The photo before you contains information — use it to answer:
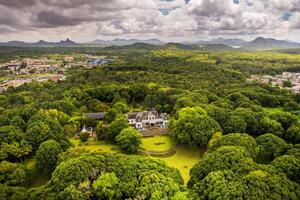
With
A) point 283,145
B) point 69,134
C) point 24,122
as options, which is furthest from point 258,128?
point 24,122

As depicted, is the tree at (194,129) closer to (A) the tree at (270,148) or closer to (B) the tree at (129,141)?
(B) the tree at (129,141)

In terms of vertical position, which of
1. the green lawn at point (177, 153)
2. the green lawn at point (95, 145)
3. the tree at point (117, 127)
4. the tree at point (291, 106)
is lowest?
the green lawn at point (177, 153)

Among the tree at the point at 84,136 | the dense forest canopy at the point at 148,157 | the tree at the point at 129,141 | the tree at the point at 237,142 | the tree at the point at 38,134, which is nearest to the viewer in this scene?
the dense forest canopy at the point at 148,157

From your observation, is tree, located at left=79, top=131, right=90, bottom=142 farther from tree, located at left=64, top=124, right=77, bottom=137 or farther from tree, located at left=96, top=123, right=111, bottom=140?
tree, located at left=64, top=124, right=77, bottom=137

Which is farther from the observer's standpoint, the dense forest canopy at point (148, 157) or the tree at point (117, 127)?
the tree at point (117, 127)

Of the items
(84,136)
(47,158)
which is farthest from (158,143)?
(47,158)

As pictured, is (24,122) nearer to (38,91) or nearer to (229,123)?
(229,123)

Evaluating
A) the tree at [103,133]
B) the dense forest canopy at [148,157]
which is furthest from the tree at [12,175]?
the tree at [103,133]
